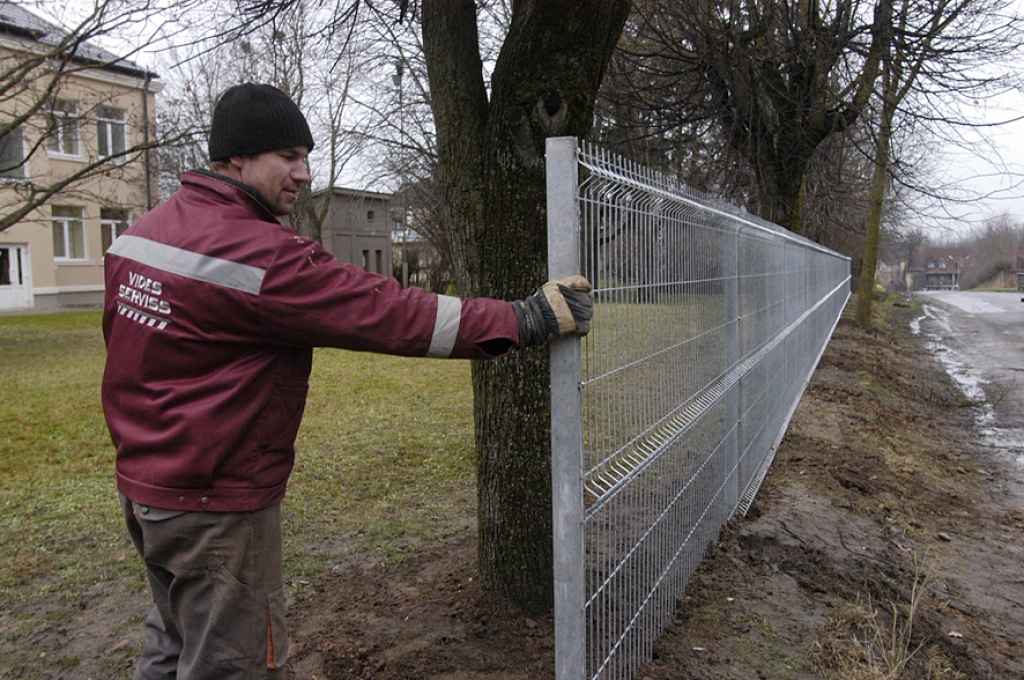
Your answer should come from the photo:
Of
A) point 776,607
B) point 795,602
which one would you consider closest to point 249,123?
point 776,607

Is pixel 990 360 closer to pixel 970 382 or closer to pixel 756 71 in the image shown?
pixel 970 382

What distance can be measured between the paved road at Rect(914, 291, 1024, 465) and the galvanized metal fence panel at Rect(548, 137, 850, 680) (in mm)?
5467

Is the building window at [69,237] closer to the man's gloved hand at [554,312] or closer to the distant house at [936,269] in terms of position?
the man's gloved hand at [554,312]

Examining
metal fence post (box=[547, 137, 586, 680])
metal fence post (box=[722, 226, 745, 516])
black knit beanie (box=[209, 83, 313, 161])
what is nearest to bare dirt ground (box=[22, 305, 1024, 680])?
metal fence post (box=[722, 226, 745, 516])

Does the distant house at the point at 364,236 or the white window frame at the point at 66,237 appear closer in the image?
the white window frame at the point at 66,237

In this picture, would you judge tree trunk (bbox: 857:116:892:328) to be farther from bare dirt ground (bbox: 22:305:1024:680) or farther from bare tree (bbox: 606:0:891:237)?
bare dirt ground (bbox: 22:305:1024:680)

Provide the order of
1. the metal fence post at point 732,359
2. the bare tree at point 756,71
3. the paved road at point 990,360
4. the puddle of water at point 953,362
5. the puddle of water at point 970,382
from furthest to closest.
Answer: the puddle of water at point 953,362 < the paved road at point 990,360 < the puddle of water at point 970,382 < the bare tree at point 756,71 < the metal fence post at point 732,359

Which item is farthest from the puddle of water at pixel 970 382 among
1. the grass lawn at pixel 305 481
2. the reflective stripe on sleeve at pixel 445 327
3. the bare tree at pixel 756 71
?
the reflective stripe on sleeve at pixel 445 327

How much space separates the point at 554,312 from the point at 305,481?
4.52m

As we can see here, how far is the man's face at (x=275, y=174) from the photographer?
91.7 inches

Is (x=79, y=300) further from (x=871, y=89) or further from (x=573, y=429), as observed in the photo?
(x=573, y=429)

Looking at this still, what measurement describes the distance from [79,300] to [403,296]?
32.0 metres

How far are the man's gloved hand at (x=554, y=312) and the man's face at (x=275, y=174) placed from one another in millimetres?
720

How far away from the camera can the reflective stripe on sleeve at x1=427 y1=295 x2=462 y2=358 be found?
2229mm
